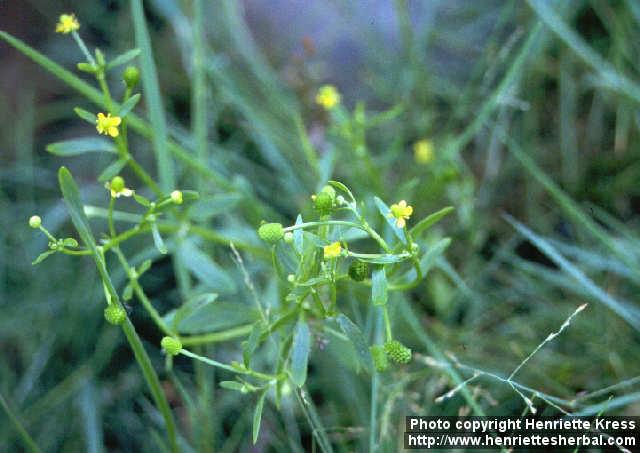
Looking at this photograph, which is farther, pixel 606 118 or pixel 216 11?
pixel 216 11

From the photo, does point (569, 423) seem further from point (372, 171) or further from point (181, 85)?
point (181, 85)

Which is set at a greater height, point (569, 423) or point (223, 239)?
point (223, 239)

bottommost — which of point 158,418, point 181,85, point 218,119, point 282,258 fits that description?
point 158,418

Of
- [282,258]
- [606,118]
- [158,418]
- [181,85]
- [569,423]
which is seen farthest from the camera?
[181,85]

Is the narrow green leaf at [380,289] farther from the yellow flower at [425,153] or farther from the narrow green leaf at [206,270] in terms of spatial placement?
the yellow flower at [425,153]

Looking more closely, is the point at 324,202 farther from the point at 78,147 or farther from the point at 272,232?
the point at 78,147

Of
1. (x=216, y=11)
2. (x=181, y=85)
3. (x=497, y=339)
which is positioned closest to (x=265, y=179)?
(x=181, y=85)

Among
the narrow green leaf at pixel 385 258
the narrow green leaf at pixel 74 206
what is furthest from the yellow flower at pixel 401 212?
the narrow green leaf at pixel 74 206

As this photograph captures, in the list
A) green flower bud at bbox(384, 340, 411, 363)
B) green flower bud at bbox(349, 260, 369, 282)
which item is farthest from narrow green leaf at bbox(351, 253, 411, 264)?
green flower bud at bbox(384, 340, 411, 363)

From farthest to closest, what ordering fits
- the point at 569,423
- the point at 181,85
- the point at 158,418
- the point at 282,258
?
the point at 181,85
the point at 158,418
the point at 569,423
the point at 282,258
